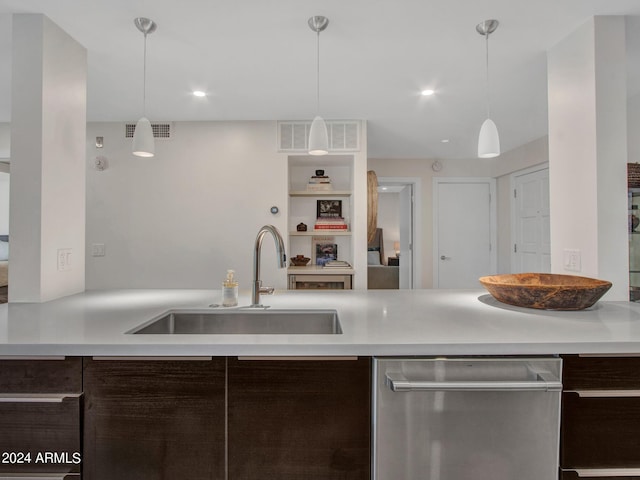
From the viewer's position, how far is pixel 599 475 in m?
0.99

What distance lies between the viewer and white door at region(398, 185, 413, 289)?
5.33m

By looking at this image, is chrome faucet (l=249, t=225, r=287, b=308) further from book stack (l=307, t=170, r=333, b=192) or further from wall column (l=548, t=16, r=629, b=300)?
book stack (l=307, t=170, r=333, b=192)

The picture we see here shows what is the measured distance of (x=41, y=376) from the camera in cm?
99

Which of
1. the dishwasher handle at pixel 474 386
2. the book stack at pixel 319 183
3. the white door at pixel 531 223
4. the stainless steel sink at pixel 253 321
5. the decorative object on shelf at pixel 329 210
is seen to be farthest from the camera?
the white door at pixel 531 223

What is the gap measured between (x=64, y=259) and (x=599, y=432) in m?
2.33

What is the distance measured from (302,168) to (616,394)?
3550 mm

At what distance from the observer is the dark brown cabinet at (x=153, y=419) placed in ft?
3.25

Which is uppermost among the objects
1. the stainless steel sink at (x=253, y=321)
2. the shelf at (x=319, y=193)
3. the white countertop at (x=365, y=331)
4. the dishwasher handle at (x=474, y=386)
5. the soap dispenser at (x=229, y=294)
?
the shelf at (x=319, y=193)

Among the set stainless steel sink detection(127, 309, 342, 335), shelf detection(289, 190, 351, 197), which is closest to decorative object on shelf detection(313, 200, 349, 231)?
shelf detection(289, 190, 351, 197)

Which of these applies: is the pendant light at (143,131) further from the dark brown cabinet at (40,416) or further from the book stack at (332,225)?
the book stack at (332,225)

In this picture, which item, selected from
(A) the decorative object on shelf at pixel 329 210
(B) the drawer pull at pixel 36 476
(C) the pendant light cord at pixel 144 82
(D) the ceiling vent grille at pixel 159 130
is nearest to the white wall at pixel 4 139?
(D) the ceiling vent grille at pixel 159 130

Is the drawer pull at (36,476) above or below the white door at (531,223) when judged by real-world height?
below

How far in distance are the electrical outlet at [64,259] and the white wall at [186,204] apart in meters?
1.58

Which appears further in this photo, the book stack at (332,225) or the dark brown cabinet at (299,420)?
the book stack at (332,225)
